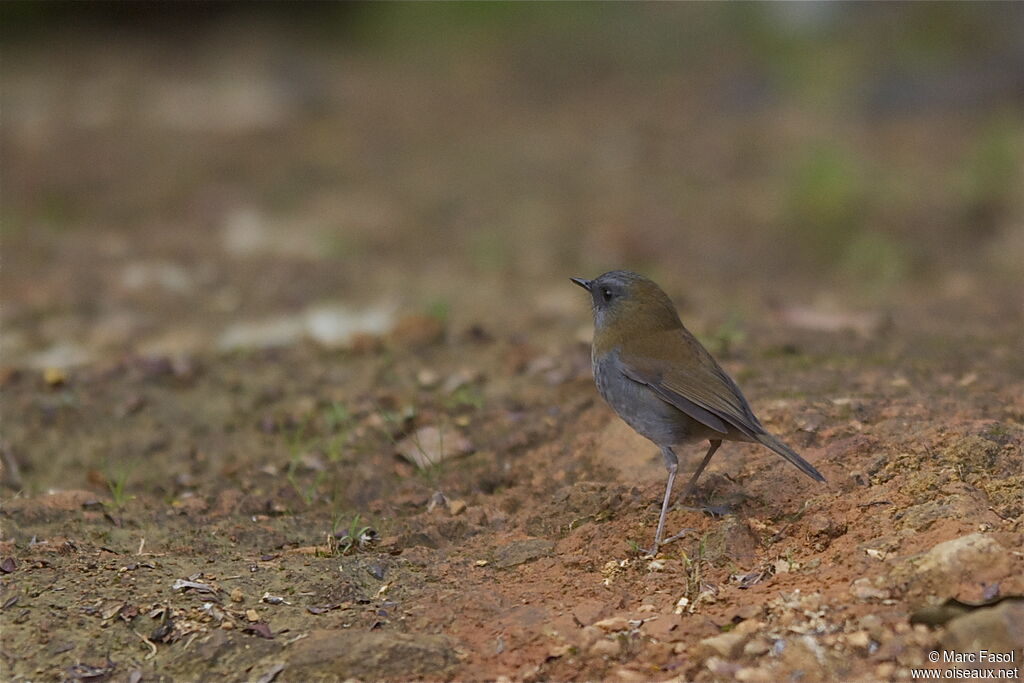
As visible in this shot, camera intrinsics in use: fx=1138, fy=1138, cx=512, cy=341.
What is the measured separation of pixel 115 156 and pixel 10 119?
1.89 meters

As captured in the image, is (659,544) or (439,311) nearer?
(659,544)

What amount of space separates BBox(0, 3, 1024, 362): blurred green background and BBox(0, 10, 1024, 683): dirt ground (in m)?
0.06

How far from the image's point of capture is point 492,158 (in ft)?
36.0

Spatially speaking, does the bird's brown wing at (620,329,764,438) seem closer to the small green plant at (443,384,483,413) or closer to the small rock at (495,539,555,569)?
the small rock at (495,539,555,569)

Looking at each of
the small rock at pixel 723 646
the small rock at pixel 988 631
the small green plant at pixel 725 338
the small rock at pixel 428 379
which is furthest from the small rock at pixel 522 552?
the small green plant at pixel 725 338

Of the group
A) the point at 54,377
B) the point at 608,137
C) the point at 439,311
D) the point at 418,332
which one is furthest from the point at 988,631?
the point at 608,137

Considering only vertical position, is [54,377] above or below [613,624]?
below

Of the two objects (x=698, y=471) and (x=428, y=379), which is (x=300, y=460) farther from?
(x=698, y=471)

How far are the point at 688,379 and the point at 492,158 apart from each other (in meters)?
7.05

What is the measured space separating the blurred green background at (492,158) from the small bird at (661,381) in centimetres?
216

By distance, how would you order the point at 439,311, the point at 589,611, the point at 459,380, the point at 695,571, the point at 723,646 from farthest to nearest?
the point at 439,311, the point at 459,380, the point at 695,571, the point at 589,611, the point at 723,646

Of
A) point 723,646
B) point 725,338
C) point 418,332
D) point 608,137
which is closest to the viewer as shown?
point 723,646

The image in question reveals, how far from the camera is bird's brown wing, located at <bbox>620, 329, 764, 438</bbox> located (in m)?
4.03

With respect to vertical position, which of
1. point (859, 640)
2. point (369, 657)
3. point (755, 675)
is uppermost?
point (859, 640)
